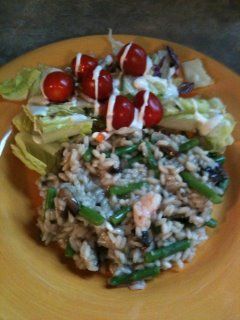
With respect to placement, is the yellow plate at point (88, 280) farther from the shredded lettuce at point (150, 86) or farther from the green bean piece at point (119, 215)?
the shredded lettuce at point (150, 86)

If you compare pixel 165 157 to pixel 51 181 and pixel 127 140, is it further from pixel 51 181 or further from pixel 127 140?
pixel 51 181

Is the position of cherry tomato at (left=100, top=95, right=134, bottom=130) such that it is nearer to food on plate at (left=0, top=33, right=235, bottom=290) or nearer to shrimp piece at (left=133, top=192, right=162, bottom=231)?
food on plate at (left=0, top=33, right=235, bottom=290)

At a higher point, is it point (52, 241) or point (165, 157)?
point (165, 157)

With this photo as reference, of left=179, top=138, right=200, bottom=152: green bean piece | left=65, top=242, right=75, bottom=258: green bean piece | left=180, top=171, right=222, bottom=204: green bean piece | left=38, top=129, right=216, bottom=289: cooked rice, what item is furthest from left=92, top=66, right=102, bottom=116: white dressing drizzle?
left=65, top=242, right=75, bottom=258: green bean piece

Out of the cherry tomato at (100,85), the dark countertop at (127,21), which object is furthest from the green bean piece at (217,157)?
the dark countertop at (127,21)

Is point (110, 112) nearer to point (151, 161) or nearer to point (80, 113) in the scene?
point (80, 113)

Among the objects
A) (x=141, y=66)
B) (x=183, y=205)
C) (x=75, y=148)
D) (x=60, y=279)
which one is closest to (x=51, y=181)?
(x=75, y=148)

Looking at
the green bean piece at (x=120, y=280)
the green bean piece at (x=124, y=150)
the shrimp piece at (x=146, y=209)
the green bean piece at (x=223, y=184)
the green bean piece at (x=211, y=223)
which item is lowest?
the green bean piece at (x=120, y=280)
